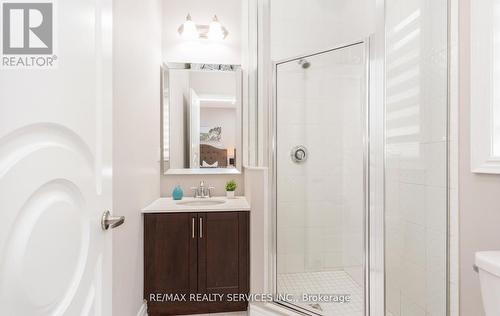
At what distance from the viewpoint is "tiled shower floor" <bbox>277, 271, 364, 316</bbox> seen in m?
1.87

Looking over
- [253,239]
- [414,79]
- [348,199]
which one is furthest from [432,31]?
[253,239]

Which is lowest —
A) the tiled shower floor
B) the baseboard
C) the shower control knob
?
the baseboard

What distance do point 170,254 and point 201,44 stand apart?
6.38ft

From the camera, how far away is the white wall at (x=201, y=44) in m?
2.65

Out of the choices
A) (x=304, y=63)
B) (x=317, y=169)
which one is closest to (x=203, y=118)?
(x=304, y=63)

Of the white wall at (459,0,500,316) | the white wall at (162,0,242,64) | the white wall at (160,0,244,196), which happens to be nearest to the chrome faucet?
the white wall at (160,0,244,196)

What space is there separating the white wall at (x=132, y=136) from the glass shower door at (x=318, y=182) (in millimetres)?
981

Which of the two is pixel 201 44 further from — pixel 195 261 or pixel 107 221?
pixel 107 221

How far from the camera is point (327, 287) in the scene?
6.99ft

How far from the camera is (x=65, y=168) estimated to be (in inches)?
27.6

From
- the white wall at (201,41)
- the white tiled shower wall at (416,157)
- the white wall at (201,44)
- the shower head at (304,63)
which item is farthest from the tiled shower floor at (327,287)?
the white wall at (201,41)

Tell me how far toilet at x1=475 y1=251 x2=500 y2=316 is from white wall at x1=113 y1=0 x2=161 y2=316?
1.60 m

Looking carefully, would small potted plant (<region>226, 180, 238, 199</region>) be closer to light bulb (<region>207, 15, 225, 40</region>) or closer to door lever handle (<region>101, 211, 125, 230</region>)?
light bulb (<region>207, 15, 225, 40</region>)

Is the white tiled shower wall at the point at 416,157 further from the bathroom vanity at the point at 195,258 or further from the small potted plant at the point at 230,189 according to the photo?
the small potted plant at the point at 230,189
